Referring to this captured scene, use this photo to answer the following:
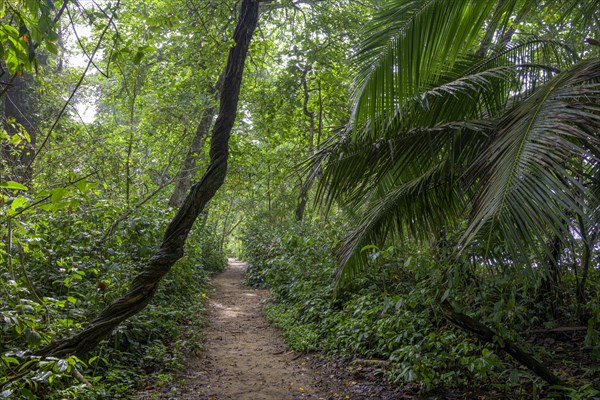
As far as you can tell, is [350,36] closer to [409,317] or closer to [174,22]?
[174,22]

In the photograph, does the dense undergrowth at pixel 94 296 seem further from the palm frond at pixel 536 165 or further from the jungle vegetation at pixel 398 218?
the palm frond at pixel 536 165

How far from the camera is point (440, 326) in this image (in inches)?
212

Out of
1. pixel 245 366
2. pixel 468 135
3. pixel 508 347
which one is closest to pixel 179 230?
pixel 468 135

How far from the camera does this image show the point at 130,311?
3.84 meters

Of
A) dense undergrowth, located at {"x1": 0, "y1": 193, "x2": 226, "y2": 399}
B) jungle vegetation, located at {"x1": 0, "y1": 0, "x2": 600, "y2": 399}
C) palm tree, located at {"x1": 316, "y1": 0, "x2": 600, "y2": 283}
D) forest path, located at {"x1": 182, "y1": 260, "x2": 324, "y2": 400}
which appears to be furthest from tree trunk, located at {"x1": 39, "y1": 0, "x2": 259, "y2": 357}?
forest path, located at {"x1": 182, "y1": 260, "x2": 324, "y2": 400}

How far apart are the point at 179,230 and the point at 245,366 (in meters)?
3.12

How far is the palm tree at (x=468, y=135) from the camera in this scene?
242 centimetres

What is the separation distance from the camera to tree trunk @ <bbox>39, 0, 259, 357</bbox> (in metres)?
3.65

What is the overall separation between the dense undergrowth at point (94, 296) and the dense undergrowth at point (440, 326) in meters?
2.09

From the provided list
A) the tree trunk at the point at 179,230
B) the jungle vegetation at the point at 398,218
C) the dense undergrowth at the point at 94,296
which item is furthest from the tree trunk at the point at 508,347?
the dense undergrowth at the point at 94,296

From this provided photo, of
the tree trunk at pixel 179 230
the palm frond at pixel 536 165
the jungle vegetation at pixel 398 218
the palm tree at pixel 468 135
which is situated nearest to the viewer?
the palm frond at pixel 536 165

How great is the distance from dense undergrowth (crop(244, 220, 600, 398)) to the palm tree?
1.41 ft

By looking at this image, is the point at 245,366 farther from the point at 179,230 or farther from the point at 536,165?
the point at 536,165

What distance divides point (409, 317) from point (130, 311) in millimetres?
3348
